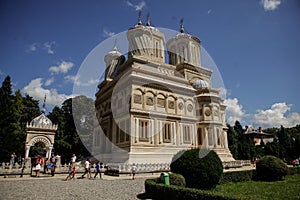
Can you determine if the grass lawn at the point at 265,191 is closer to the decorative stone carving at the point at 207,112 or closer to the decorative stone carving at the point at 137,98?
the decorative stone carving at the point at 137,98

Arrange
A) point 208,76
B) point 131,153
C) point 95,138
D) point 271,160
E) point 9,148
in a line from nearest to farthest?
point 271,160 < point 131,153 < point 9,148 < point 95,138 < point 208,76

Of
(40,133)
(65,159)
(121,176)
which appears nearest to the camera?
(121,176)

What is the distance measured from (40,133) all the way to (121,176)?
1293 centimetres

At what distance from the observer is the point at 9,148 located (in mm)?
26422

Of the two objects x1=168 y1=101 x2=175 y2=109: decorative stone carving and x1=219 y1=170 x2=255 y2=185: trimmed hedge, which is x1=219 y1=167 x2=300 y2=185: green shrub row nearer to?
x1=219 y1=170 x2=255 y2=185: trimmed hedge

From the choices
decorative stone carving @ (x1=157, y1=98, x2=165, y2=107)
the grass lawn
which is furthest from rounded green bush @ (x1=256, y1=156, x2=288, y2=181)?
decorative stone carving @ (x1=157, y1=98, x2=165, y2=107)

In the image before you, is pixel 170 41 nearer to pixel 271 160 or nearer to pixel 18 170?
pixel 271 160

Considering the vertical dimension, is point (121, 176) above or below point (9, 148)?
below

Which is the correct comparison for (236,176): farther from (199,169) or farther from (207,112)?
(207,112)

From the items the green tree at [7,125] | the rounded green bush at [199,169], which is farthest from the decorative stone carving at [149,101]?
the green tree at [7,125]

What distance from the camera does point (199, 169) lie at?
10.9m

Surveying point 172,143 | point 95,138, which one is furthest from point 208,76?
point 95,138

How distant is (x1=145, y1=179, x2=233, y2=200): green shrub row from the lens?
A: 24.2ft

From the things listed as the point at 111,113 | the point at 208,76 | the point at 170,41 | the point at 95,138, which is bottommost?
the point at 95,138
